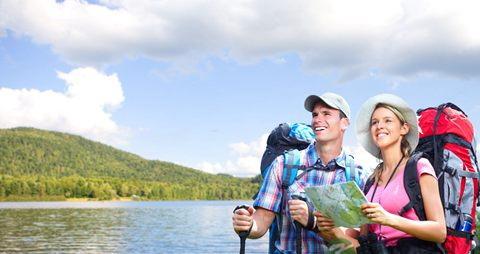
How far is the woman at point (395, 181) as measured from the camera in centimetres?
389

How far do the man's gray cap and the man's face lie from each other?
50mm

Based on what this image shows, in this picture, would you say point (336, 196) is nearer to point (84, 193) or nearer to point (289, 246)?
point (289, 246)

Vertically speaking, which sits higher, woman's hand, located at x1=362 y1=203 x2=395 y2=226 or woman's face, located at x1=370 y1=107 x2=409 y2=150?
woman's face, located at x1=370 y1=107 x2=409 y2=150

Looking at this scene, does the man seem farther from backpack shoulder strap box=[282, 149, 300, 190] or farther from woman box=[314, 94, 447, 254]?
woman box=[314, 94, 447, 254]

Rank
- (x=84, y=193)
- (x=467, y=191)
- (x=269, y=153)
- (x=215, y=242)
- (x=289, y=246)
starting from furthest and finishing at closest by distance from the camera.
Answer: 1. (x=84, y=193)
2. (x=215, y=242)
3. (x=269, y=153)
4. (x=289, y=246)
5. (x=467, y=191)

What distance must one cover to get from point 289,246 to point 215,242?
42.1 meters

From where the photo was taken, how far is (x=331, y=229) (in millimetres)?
4375

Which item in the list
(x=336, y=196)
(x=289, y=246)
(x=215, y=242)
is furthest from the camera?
(x=215, y=242)

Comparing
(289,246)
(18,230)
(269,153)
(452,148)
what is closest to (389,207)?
(452,148)

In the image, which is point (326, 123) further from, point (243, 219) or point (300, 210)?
point (243, 219)

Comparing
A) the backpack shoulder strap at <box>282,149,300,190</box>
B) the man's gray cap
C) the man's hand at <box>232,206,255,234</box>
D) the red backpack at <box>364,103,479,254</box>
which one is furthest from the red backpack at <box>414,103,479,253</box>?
the man's hand at <box>232,206,255,234</box>

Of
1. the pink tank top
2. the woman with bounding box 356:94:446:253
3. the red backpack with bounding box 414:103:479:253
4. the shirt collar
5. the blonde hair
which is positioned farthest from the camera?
the shirt collar

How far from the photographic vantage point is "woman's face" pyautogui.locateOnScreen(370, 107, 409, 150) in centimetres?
429

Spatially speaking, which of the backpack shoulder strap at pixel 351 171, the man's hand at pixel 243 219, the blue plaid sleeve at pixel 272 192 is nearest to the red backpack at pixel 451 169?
the backpack shoulder strap at pixel 351 171
